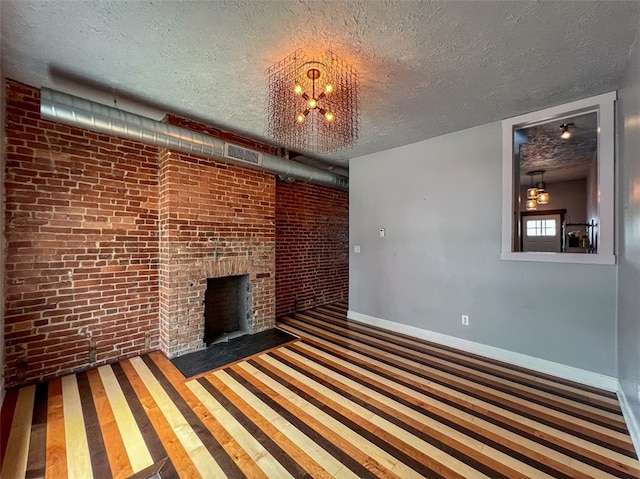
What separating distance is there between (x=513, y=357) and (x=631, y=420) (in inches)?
40.6

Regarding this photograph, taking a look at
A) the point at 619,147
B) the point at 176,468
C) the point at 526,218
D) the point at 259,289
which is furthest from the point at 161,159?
the point at 526,218

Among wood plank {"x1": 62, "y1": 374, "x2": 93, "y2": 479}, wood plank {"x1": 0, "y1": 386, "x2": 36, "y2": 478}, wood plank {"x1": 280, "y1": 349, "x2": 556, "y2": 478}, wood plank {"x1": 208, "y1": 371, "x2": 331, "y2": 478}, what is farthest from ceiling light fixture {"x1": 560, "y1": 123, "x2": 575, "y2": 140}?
wood plank {"x1": 0, "y1": 386, "x2": 36, "y2": 478}

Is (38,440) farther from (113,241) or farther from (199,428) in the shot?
(113,241)

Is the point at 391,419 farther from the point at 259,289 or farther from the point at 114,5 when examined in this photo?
the point at 114,5

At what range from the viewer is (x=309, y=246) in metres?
5.07

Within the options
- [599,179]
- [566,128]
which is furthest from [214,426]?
[566,128]

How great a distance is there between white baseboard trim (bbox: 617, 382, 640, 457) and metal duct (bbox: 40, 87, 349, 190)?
13.3ft

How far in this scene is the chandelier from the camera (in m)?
2.04

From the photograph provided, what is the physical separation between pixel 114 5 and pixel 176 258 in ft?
7.36

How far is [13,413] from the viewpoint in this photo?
2.01 meters

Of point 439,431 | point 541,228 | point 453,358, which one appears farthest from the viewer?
point 541,228

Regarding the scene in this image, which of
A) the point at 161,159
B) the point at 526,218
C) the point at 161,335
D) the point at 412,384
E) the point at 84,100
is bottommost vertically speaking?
the point at 412,384

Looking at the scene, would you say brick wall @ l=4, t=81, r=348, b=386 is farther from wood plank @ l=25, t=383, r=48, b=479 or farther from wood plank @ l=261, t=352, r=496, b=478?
wood plank @ l=261, t=352, r=496, b=478

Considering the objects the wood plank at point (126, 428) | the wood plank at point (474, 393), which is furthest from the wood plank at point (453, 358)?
the wood plank at point (126, 428)
